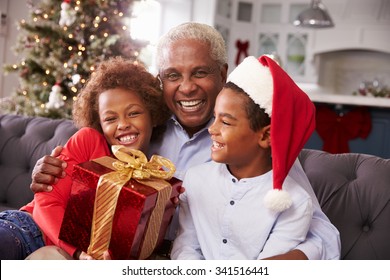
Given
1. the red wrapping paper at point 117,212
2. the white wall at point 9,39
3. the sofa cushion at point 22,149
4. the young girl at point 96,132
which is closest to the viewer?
the red wrapping paper at point 117,212

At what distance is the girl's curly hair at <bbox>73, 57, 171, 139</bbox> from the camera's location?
1559 millimetres

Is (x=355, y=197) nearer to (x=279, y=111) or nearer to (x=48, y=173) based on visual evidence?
(x=279, y=111)

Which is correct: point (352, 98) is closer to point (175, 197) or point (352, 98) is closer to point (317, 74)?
point (317, 74)

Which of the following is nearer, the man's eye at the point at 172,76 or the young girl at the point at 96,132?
the young girl at the point at 96,132

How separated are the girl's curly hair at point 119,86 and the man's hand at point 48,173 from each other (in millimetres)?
253

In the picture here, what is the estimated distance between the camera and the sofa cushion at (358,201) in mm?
1631

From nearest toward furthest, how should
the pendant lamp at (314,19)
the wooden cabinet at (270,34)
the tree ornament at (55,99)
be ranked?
the tree ornament at (55,99) → the pendant lamp at (314,19) → the wooden cabinet at (270,34)

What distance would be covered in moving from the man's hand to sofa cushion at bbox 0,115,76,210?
79 cm

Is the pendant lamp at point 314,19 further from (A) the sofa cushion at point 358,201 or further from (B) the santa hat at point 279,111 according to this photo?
(B) the santa hat at point 279,111

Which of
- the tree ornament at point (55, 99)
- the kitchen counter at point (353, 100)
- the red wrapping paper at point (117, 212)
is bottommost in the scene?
the kitchen counter at point (353, 100)

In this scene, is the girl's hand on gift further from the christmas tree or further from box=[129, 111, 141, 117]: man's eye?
the christmas tree

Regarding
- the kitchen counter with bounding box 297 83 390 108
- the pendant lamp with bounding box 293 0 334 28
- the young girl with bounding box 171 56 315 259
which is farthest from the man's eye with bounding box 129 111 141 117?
the pendant lamp with bounding box 293 0 334 28

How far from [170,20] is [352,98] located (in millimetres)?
2499

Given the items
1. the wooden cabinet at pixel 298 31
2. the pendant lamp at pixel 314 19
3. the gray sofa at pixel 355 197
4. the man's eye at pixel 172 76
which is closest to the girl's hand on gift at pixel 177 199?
the man's eye at pixel 172 76
